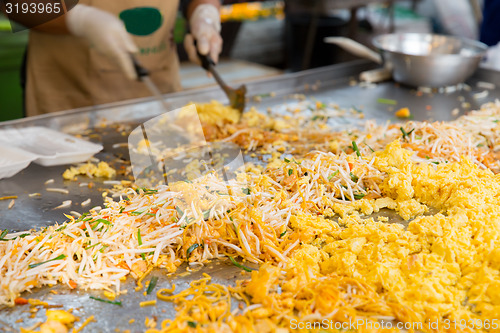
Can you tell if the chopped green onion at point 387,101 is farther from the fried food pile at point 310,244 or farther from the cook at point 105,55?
the cook at point 105,55

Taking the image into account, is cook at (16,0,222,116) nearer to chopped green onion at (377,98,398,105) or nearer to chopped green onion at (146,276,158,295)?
chopped green onion at (377,98,398,105)

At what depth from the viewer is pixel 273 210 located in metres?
2.01

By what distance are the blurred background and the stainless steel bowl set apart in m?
2.21

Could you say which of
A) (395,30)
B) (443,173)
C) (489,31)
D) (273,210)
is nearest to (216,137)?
(273,210)

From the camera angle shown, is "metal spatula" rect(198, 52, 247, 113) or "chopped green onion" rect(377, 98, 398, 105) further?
"chopped green onion" rect(377, 98, 398, 105)

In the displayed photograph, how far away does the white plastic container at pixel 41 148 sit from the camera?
2.61 m

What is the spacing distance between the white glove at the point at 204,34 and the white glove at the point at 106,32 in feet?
2.21

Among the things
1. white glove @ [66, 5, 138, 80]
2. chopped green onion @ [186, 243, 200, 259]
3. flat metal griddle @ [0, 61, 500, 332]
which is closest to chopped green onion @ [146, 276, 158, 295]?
flat metal griddle @ [0, 61, 500, 332]

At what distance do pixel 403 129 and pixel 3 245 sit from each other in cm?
224

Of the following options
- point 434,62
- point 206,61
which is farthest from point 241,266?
point 434,62

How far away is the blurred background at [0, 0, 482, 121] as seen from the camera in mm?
6762

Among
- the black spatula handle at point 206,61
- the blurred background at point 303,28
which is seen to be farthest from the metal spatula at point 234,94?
the blurred background at point 303,28

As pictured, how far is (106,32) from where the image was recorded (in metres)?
2.92

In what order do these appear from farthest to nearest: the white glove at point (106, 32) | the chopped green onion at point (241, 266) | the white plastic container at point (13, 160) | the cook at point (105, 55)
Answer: the cook at point (105, 55), the white glove at point (106, 32), the white plastic container at point (13, 160), the chopped green onion at point (241, 266)
